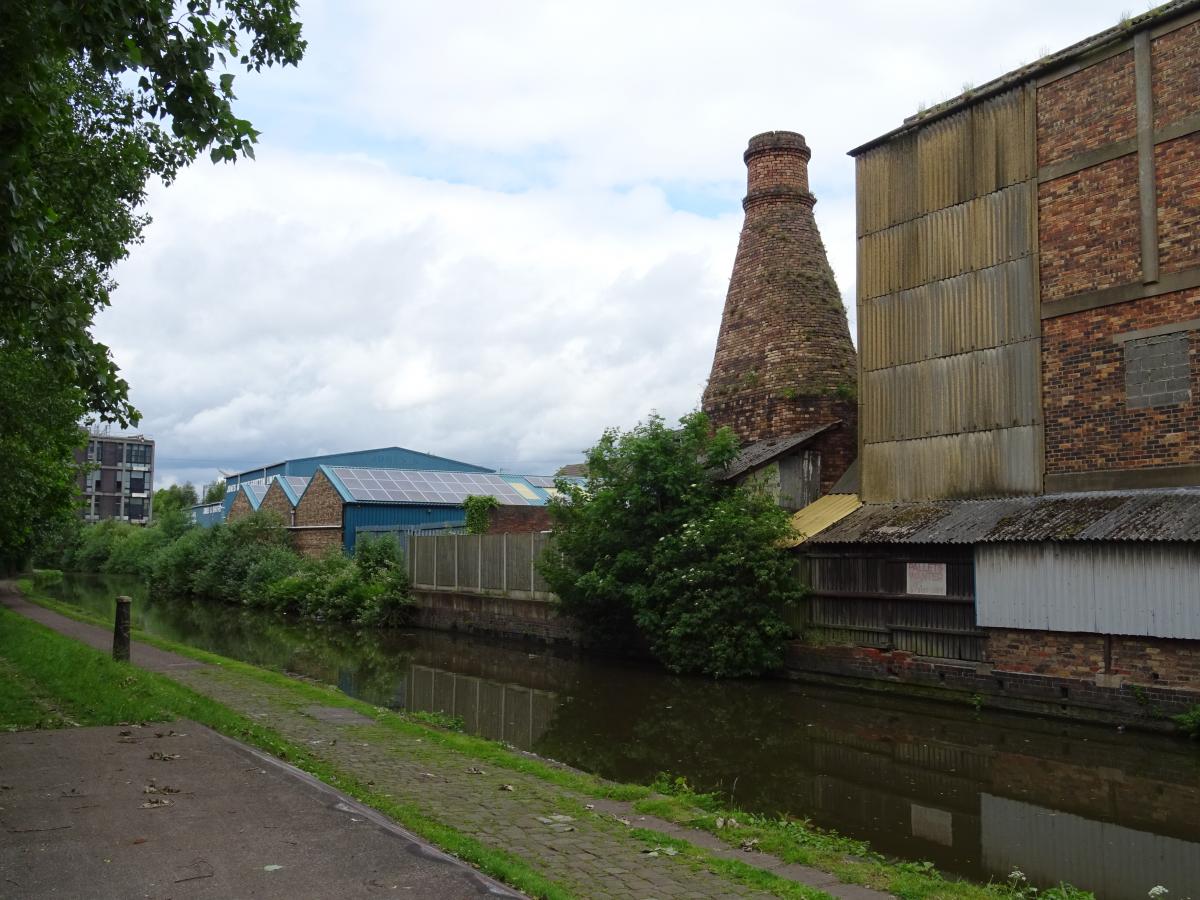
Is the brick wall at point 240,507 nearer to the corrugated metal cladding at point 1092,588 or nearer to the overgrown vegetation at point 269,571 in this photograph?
the overgrown vegetation at point 269,571

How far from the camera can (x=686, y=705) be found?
15.7m

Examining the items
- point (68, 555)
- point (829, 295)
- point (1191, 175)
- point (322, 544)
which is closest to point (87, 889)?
point (1191, 175)

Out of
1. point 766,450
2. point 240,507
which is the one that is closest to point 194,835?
point 766,450

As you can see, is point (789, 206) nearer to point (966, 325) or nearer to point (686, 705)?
point (966, 325)

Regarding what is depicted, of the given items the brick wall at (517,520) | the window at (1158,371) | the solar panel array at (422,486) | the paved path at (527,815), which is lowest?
the paved path at (527,815)

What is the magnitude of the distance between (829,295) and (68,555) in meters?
64.7

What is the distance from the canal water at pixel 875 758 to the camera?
8266 millimetres

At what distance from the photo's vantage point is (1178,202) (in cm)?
1419

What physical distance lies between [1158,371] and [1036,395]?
6.34 feet

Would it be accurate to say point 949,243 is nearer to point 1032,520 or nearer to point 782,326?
point 1032,520

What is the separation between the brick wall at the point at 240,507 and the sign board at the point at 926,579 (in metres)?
36.3

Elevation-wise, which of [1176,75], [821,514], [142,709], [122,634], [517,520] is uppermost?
[1176,75]

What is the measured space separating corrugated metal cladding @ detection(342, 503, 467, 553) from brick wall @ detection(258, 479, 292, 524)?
5.44 m

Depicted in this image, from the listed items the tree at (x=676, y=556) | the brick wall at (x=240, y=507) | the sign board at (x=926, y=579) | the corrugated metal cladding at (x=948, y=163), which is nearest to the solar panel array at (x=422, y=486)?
the brick wall at (x=240, y=507)
